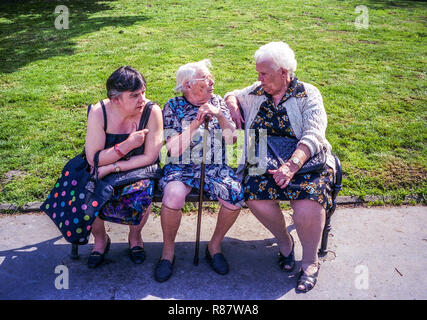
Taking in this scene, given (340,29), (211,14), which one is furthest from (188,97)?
(211,14)

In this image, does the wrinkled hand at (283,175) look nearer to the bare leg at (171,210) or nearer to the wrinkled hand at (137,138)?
the bare leg at (171,210)

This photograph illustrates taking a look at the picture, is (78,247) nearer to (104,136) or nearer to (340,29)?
(104,136)

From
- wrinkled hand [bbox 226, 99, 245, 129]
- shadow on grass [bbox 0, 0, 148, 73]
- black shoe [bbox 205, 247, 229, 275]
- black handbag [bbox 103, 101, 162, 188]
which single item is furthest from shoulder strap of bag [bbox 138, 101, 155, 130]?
shadow on grass [bbox 0, 0, 148, 73]

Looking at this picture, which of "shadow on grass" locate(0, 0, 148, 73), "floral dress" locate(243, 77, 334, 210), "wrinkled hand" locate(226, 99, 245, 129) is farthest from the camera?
"shadow on grass" locate(0, 0, 148, 73)

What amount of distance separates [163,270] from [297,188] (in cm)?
119

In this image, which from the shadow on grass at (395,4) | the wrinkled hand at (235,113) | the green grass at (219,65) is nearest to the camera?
the wrinkled hand at (235,113)

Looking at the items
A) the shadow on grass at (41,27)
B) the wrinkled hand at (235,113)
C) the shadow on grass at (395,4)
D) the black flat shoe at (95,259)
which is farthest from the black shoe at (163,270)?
the shadow on grass at (395,4)

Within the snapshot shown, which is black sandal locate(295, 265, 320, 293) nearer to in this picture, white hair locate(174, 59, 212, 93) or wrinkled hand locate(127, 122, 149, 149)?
wrinkled hand locate(127, 122, 149, 149)

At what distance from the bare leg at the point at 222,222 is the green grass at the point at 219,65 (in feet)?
5.19

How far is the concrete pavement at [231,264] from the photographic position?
3100mm

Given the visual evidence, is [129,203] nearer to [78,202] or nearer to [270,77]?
[78,202]

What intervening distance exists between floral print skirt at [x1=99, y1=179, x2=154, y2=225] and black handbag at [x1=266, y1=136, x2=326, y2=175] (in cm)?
99

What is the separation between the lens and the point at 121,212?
10.5ft

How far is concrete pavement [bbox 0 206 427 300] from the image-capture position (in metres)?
3.10
